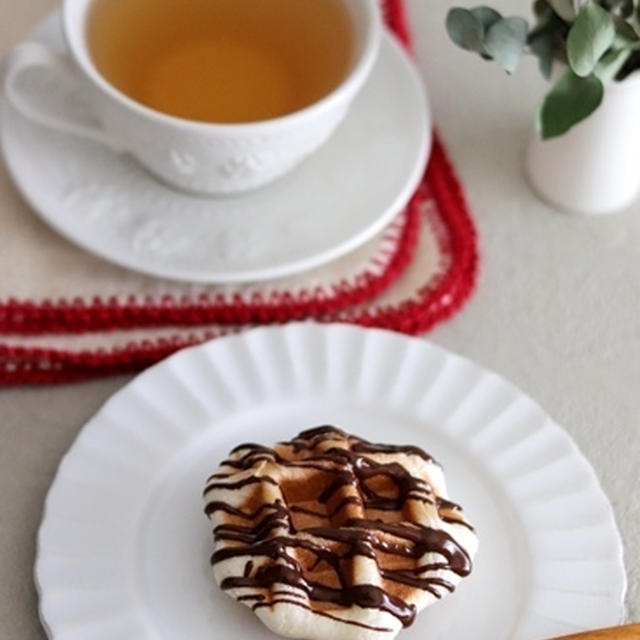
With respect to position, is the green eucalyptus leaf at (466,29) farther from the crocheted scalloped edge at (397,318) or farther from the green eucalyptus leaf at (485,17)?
the crocheted scalloped edge at (397,318)

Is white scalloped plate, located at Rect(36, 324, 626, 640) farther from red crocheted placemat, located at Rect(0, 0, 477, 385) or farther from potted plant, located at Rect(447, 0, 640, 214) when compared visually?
potted plant, located at Rect(447, 0, 640, 214)

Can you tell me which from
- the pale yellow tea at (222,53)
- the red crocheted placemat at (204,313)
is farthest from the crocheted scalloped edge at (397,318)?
the pale yellow tea at (222,53)

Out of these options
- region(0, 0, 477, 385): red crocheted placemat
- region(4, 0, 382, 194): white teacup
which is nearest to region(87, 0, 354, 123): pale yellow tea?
region(4, 0, 382, 194): white teacup

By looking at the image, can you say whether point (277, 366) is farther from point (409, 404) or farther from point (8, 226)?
point (8, 226)

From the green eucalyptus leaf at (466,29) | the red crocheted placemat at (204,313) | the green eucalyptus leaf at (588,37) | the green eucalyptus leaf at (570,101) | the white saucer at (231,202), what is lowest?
the red crocheted placemat at (204,313)

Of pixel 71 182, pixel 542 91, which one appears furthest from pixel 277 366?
pixel 542 91
